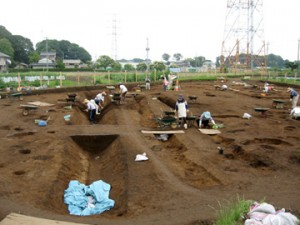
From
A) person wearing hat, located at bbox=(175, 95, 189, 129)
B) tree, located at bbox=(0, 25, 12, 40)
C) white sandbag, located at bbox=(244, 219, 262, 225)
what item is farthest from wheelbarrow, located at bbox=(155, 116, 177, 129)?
tree, located at bbox=(0, 25, 12, 40)

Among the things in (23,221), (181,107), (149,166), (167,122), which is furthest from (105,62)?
(23,221)

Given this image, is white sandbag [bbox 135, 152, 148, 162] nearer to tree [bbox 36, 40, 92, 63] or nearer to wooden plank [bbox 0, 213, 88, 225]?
wooden plank [bbox 0, 213, 88, 225]

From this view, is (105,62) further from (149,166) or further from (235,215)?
(235,215)

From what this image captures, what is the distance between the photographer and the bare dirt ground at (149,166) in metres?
9.59

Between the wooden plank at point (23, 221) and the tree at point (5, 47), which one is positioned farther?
the tree at point (5, 47)

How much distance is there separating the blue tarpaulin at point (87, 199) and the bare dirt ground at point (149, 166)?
0.28 metres

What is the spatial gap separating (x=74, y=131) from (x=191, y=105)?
10.9 m

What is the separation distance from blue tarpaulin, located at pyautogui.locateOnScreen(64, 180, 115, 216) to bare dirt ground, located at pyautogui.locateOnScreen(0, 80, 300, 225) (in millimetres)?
281

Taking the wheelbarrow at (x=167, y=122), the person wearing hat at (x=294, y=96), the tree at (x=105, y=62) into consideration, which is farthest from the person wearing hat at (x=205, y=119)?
the tree at (x=105, y=62)

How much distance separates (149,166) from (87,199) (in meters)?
2.94

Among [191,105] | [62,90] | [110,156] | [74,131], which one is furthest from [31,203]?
[62,90]

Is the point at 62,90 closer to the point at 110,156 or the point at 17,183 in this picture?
the point at 110,156

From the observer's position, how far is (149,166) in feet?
42.8

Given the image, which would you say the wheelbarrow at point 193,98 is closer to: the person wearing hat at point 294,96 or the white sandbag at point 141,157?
the person wearing hat at point 294,96
